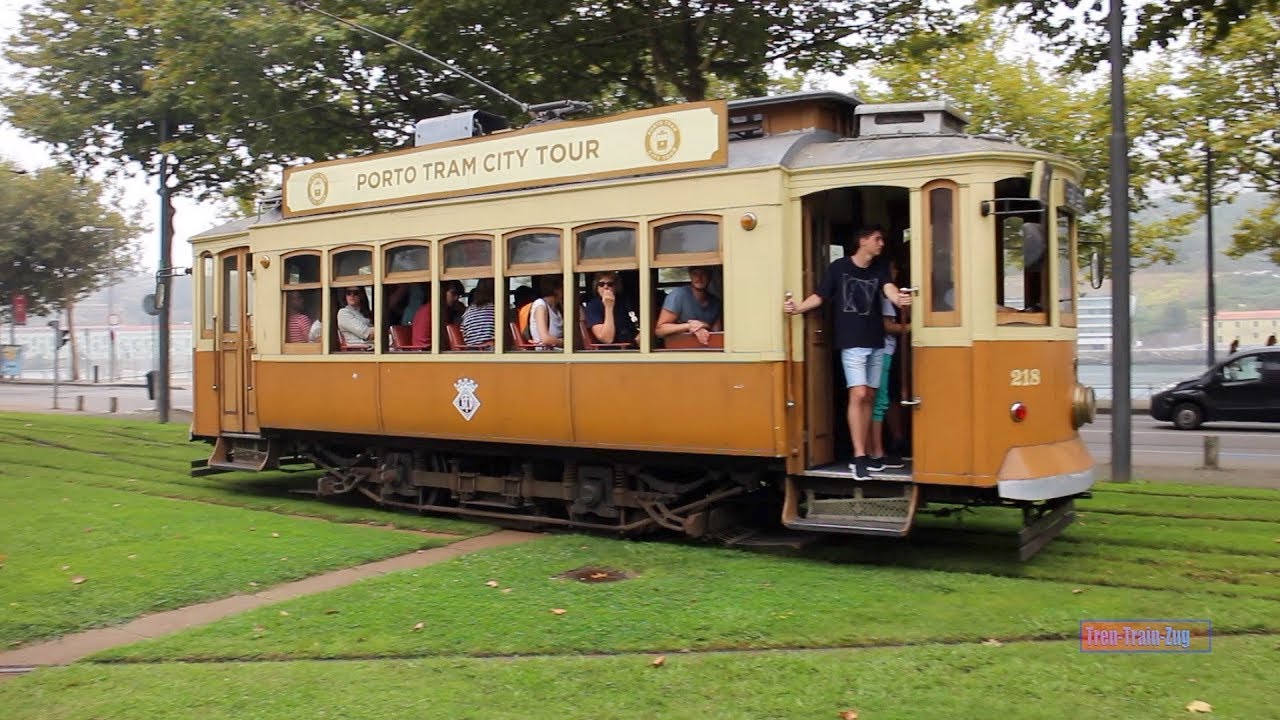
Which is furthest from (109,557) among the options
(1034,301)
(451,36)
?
(451,36)

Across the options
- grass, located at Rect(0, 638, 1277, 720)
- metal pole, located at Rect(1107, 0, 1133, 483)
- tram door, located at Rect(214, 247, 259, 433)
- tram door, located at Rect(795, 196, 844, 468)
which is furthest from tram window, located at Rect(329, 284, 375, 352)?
metal pole, located at Rect(1107, 0, 1133, 483)

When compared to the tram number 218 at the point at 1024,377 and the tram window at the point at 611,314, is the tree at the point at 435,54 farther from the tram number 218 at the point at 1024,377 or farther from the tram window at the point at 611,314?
the tram number 218 at the point at 1024,377

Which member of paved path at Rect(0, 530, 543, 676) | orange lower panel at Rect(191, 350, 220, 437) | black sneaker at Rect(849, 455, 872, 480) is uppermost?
orange lower panel at Rect(191, 350, 220, 437)

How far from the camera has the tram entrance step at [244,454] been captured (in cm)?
1234

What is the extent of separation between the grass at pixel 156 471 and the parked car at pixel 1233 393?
16655mm

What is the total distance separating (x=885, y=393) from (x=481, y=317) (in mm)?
3793

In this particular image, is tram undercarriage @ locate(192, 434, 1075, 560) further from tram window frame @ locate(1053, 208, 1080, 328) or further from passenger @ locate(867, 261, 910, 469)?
tram window frame @ locate(1053, 208, 1080, 328)

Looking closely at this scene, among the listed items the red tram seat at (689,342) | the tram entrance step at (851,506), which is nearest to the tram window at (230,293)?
the red tram seat at (689,342)

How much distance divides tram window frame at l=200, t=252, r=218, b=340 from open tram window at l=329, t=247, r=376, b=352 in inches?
97.7

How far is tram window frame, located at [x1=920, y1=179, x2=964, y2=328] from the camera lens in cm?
771

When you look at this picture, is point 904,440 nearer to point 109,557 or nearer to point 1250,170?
point 109,557

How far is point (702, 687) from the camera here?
17.7 feet

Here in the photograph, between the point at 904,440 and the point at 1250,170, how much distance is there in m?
19.6

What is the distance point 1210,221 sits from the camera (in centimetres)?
2631
